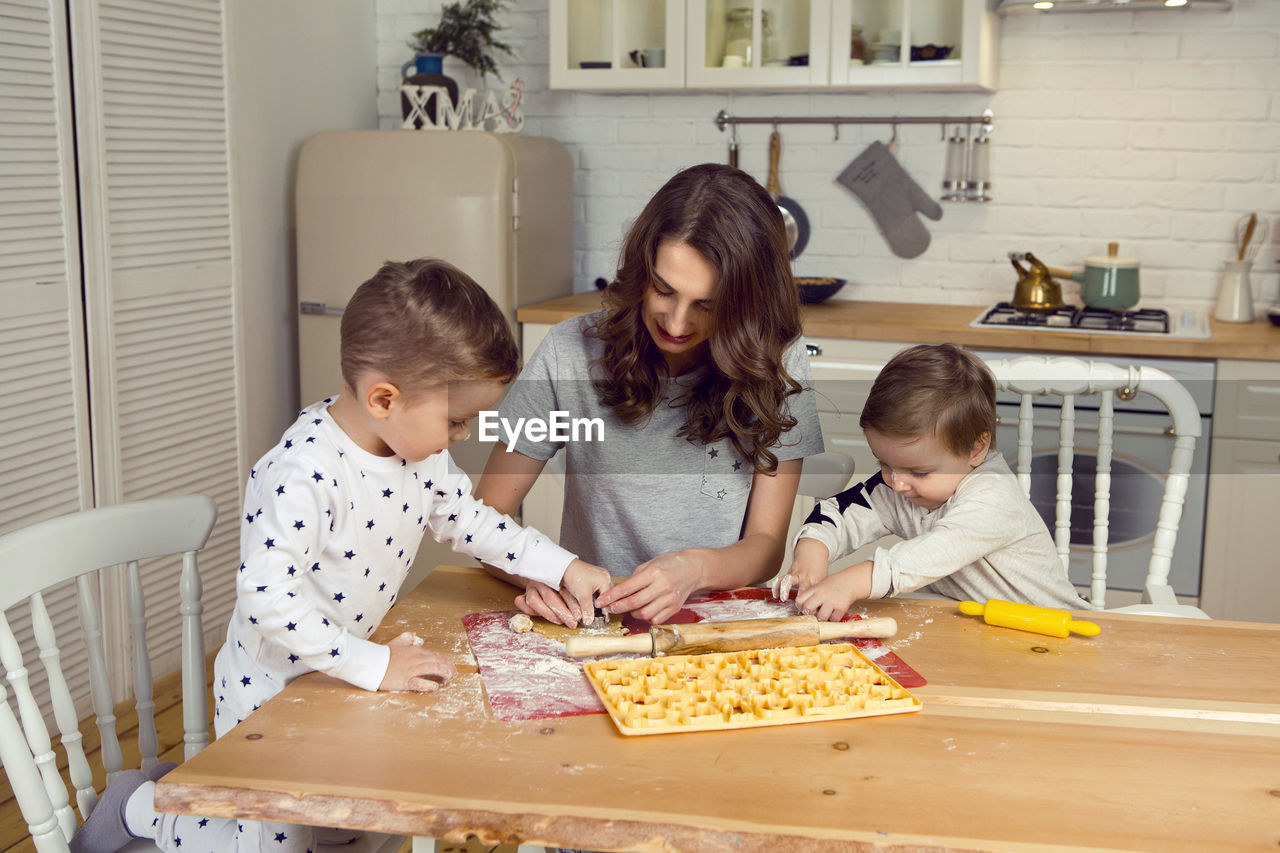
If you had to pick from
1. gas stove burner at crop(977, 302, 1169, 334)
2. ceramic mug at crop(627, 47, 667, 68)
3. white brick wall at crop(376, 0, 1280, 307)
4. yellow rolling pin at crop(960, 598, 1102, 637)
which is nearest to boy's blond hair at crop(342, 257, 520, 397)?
yellow rolling pin at crop(960, 598, 1102, 637)

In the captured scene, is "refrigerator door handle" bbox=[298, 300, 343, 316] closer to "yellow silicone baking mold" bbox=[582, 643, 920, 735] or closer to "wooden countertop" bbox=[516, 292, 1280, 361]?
"wooden countertop" bbox=[516, 292, 1280, 361]

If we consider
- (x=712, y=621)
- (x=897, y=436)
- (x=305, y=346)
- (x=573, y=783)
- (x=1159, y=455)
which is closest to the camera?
(x=573, y=783)

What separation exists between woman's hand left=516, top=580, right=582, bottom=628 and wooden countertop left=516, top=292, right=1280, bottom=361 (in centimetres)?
127

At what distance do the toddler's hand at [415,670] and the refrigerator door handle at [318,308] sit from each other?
215 cm

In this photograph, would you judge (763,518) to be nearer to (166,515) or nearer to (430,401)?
(430,401)

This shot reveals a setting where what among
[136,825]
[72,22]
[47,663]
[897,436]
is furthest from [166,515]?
[72,22]

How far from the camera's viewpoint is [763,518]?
1.77 m

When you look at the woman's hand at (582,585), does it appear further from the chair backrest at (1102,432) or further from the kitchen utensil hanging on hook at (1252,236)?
the kitchen utensil hanging on hook at (1252,236)

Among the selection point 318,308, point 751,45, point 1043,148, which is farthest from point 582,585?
point 1043,148

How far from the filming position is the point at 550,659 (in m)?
1.26

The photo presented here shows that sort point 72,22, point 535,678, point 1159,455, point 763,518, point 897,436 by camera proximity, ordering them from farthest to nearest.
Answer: point 1159,455
point 72,22
point 763,518
point 897,436
point 535,678

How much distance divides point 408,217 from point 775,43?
111cm

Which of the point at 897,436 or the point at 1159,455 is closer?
the point at 897,436

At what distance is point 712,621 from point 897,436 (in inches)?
15.6
